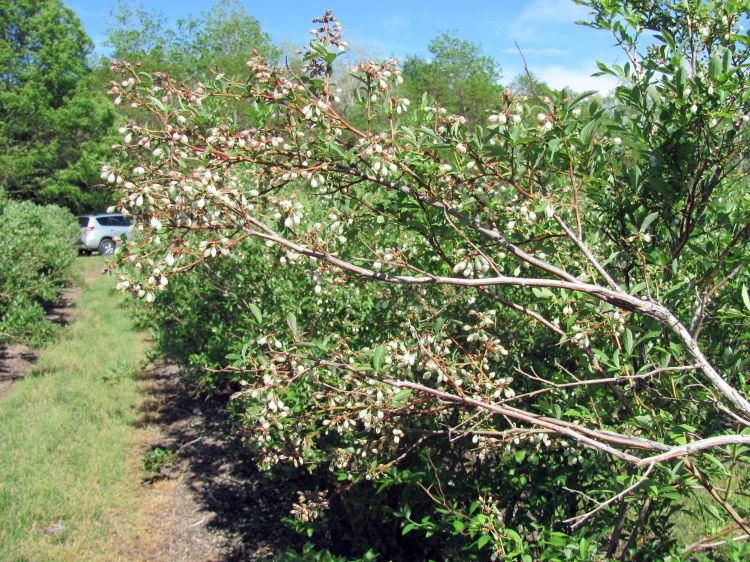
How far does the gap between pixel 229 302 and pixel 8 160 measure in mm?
19720

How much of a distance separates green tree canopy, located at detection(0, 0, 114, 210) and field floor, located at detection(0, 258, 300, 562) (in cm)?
1642

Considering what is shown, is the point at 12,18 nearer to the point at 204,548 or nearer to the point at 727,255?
the point at 204,548

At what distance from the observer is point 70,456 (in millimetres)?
6473

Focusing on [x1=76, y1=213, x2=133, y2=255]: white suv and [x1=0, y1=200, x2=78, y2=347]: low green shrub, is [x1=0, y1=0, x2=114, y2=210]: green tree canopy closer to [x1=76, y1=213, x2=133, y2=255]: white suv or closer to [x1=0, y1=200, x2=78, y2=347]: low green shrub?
[x1=76, y1=213, x2=133, y2=255]: white suv

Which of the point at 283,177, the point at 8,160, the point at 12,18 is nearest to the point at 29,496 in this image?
the point at 283,177

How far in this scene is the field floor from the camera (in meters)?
4.97

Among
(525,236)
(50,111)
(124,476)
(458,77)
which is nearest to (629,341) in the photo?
(525,236)

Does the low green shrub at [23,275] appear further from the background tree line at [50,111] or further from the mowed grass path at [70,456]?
the background tree line at [50,111]

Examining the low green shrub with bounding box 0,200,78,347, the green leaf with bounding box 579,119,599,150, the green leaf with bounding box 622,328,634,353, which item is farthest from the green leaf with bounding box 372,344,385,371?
the low green shrub with bounding box 0,200,78,347

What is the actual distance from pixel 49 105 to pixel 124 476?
22.6m

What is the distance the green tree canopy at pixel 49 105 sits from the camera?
74.6ft

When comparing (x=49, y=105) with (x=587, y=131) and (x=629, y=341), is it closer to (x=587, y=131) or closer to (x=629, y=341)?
(x=587, y=131)

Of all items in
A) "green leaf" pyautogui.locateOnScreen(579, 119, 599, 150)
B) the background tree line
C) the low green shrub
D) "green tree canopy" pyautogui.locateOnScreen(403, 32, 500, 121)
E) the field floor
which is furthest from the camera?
"green tree canopy" pyautogui.locateOnScreen(403, 32, 500, 121)

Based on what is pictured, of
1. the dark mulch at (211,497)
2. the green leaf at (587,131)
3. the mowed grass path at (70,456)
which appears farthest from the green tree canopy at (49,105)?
the green leaf at (587,131)
